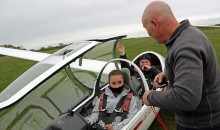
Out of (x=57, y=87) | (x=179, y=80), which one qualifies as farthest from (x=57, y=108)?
(x=179, y=80)

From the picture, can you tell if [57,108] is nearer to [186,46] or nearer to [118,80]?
[118,80]

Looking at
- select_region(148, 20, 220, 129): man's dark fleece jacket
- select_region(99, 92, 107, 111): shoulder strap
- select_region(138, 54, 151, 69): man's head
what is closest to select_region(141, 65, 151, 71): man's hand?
select_region(138, 54, 151, 69): man's head

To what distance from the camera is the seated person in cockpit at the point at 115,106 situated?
4.30 metres

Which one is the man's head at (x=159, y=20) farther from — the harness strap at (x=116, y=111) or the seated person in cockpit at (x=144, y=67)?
the seated person in cockpit at (x=144, y=67)

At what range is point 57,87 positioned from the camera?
422cm

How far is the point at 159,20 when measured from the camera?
1976 millimetres

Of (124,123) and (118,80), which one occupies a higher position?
(118,80)

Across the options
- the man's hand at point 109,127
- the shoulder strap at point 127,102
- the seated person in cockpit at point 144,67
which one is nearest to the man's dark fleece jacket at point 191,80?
the man's hand at point 109,127

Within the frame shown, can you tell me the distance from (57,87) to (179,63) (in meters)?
2.65

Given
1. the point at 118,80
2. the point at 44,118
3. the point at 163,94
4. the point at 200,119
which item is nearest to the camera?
the point at 163,94

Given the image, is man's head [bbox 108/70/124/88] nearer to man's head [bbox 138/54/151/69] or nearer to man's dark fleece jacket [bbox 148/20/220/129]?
man's head [bbox 138/54/151/69]

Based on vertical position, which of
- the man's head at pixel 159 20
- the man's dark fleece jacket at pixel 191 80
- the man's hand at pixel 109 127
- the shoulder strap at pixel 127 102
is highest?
the man's head at pixel 159 20

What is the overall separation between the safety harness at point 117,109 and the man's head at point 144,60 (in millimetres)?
1808

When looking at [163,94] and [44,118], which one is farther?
[44,118]
